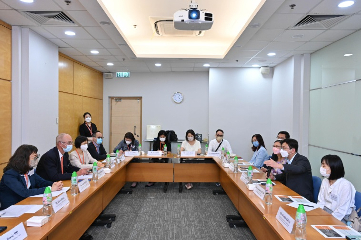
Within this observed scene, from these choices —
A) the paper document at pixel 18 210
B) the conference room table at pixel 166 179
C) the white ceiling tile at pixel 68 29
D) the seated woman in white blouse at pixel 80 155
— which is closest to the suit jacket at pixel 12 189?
the conference room table at pixel 166 179

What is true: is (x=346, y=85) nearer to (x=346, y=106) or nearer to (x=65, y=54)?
(x=346, y=106)

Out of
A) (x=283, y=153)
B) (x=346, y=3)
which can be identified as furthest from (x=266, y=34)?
(x=283, y=153)

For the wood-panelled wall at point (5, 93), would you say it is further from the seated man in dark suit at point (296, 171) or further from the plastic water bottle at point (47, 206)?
the seated man in dark suit at point (296, 171)

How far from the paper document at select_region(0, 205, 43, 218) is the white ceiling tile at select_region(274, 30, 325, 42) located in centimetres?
447

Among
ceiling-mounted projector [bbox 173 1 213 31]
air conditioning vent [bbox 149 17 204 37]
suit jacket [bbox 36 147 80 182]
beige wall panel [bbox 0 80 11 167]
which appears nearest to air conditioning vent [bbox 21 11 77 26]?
beige wall panel [bbox 0 80 11 167]

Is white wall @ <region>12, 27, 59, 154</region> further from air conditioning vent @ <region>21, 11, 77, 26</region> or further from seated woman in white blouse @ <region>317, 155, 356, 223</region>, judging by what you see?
seated woman in white blouse @ <region>317, 155, 356, 223</region>

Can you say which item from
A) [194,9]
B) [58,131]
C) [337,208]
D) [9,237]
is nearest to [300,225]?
[337,208]

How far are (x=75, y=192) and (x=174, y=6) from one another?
337 centimetres

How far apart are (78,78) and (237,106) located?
15.3 ft

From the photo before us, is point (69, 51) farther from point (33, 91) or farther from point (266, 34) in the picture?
point (266, 34)

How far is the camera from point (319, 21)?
3898mm

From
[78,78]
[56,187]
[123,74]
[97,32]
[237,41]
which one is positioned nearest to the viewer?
[56,187]

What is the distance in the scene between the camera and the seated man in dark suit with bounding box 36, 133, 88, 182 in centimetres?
326

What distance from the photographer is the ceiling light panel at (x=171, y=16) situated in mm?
4297
